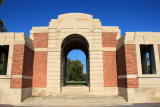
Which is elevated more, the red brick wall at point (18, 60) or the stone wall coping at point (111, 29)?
the stone wall coping at point (111, 29)

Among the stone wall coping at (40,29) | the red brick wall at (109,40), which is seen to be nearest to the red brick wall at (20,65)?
the stone wall coping at (40,29)

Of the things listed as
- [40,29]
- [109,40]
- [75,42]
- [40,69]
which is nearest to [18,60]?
[40,69]

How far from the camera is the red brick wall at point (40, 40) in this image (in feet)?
43.9

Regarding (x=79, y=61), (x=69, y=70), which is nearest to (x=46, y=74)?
(x=69, y=70)

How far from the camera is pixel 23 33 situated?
1152 centimetres

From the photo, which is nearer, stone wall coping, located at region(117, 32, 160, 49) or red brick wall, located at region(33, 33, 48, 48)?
stone wall coping, located at region(117, 32, 160, 49)

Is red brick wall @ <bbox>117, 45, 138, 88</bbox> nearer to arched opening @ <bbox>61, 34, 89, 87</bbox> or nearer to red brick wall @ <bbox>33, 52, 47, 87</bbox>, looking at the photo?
arched opening @ <bbox>61, 34, 89, 87</bbox>

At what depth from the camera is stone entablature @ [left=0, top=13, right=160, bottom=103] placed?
1058 cm

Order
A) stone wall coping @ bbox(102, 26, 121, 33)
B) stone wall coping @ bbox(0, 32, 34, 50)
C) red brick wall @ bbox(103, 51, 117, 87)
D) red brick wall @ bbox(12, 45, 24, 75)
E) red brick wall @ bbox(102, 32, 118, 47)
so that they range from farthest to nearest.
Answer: stone wall coping @ bbox(102, 26, 121, 33) < red brick wall @ bbox(102, 32, 118, 47) < red brick wall @ bbox(103, 51, 117, 87) < stone wall coping @ bbox(0, 32, 34, 50) < red brick wall @ bbox(12, 45, 24, 75)

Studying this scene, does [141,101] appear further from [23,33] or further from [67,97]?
[23,33]

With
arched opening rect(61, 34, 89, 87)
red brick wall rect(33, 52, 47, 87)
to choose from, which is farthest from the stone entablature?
arched opening rect(61, 34, 89, 87)

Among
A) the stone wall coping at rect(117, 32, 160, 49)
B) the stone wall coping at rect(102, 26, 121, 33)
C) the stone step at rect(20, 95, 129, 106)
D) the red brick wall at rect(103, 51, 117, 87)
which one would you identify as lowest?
the stone step at rect(20, 95, 129, 106)

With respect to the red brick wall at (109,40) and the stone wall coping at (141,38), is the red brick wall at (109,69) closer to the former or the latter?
the red brick wall at (109,40)

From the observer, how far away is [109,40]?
13.4 m
